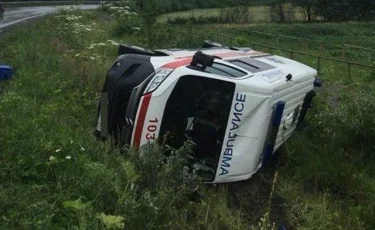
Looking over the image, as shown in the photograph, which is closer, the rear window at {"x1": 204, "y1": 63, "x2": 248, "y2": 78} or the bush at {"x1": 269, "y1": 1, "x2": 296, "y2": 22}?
the rear window at {"x1": 204, "y1": 63, "x2": 248, "y2": 78}

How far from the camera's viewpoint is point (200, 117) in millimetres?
6117

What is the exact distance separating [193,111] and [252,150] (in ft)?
3.05

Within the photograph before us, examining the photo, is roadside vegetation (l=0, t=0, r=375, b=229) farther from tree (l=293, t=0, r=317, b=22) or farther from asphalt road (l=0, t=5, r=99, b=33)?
tree (l=293, t=0, r=317, b=22)

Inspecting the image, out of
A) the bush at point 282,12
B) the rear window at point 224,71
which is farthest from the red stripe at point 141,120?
the bush at point 282,12

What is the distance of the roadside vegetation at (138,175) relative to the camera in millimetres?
3979

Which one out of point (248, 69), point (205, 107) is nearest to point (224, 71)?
point (248, 69)

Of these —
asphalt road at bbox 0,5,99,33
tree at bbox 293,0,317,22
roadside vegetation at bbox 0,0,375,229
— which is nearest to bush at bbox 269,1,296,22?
tree at bbox 293,0,317,22

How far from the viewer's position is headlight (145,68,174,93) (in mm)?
5668

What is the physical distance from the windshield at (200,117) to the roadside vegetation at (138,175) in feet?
1.28

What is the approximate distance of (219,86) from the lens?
588cm

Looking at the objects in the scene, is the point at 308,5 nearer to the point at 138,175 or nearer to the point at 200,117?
the point at 200,117

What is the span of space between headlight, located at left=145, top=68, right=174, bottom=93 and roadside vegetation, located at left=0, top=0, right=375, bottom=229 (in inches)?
28.7

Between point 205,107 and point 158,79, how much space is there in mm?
777

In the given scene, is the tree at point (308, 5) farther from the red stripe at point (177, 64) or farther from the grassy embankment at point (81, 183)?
the red stripe at point (177, 64)
